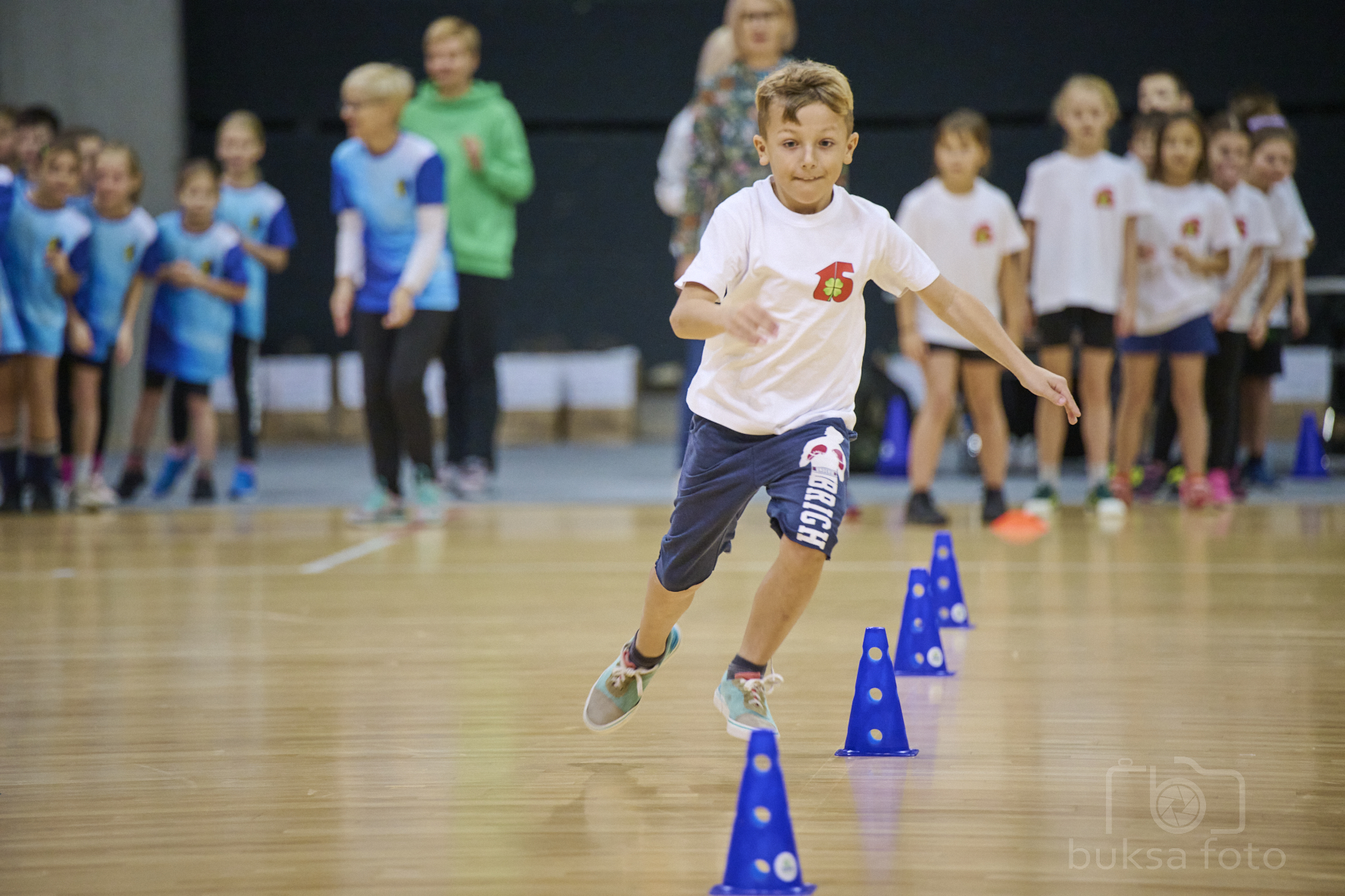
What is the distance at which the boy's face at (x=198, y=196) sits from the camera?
660cm

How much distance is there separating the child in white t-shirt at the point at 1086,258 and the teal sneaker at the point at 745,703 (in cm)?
348

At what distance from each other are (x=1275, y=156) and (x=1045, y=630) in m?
4.13

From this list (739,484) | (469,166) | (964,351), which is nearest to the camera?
(739,484)

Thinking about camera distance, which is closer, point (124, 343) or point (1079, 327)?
point (1079, 327)

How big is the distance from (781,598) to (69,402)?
16.7 feet

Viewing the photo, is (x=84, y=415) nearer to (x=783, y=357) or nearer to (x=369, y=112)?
(x=369, y=112)

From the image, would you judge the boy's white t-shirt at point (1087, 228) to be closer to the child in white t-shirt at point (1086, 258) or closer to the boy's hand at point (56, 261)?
the child in white t-shirt at point (1086, 258)

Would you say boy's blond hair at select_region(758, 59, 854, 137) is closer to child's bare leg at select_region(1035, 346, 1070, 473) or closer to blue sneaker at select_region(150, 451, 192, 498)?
child's bare leg at select_region(1035, 346, 1070, 473)

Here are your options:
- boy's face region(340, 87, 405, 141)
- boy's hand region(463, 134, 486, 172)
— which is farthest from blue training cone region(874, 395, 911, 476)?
boy's face region(340, 87, 405, 141)

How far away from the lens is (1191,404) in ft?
19.2

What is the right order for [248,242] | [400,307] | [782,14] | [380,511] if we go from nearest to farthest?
[782,14]
[400,307]
[380,511]
[248,242]

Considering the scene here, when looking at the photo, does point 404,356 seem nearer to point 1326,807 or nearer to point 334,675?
point 334,675

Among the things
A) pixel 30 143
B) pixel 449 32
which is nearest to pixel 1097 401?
pixel 449 32

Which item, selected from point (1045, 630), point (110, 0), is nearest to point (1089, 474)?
point (1045, 630)
